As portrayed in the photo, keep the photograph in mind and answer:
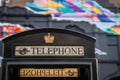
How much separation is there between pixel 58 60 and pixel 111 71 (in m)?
10.7

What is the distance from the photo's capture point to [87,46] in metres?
1.49

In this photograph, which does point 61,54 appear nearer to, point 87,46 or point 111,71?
point 87,46

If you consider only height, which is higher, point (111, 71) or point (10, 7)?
point (10, 7)

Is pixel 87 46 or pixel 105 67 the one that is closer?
pixel 87 46

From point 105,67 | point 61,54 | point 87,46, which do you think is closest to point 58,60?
point 61,54

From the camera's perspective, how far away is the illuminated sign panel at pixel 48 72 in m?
1.49

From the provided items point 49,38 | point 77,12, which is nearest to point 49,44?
point 49,38

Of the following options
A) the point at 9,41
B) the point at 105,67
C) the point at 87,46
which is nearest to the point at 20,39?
the point at 9,41

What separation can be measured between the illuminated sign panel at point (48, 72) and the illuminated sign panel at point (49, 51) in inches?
2.9

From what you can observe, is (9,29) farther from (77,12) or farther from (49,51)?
(49,51)

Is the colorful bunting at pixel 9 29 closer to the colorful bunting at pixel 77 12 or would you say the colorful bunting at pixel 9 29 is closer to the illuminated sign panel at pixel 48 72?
the colorful bunting at pixel 77 12

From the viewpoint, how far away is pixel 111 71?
1197cm

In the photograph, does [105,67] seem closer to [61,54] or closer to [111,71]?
[111,71]

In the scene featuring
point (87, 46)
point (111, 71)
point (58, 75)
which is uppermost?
point (87, 46)
